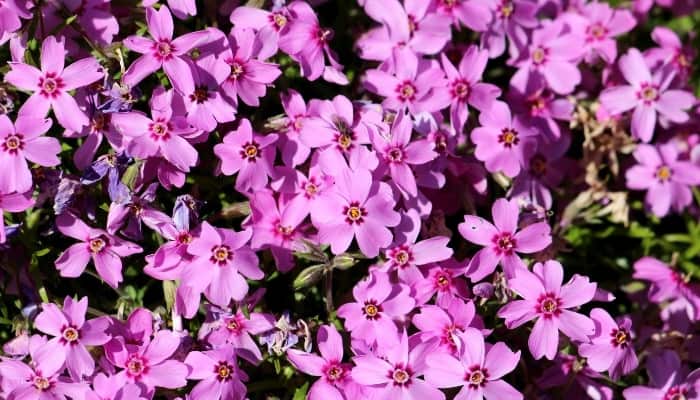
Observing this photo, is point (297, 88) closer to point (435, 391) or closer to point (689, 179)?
point (435, 391)

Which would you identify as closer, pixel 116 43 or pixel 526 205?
pixel 116 43

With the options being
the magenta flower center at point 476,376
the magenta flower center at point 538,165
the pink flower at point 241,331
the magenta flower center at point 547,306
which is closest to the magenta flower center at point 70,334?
the pink flower at point 241,331

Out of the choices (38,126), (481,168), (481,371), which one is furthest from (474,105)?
(38,126)

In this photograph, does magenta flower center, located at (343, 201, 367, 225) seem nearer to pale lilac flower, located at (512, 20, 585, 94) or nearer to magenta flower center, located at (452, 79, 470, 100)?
magenta flower center, located at (452, 79, 470, 100)

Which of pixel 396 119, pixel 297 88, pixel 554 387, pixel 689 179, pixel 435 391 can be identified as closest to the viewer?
pixel 435 391

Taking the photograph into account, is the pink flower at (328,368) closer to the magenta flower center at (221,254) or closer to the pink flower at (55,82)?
the magenta flower center at (221,254)

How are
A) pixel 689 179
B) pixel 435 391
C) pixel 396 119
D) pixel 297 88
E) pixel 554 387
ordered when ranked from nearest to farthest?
pixel 435 391 < pixel 396 119 < pixel 554 387 < pixel 297 88 < pixel 689 179

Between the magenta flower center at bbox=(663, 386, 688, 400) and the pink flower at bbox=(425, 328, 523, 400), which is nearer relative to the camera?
the pink flower at bbox=(425, 328, 523, 400)

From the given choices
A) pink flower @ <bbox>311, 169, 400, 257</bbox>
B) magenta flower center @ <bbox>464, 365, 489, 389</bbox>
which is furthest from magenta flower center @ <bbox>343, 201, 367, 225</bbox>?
magenta flower center @ <bbox>464, 365, 489, 389</bbox>
